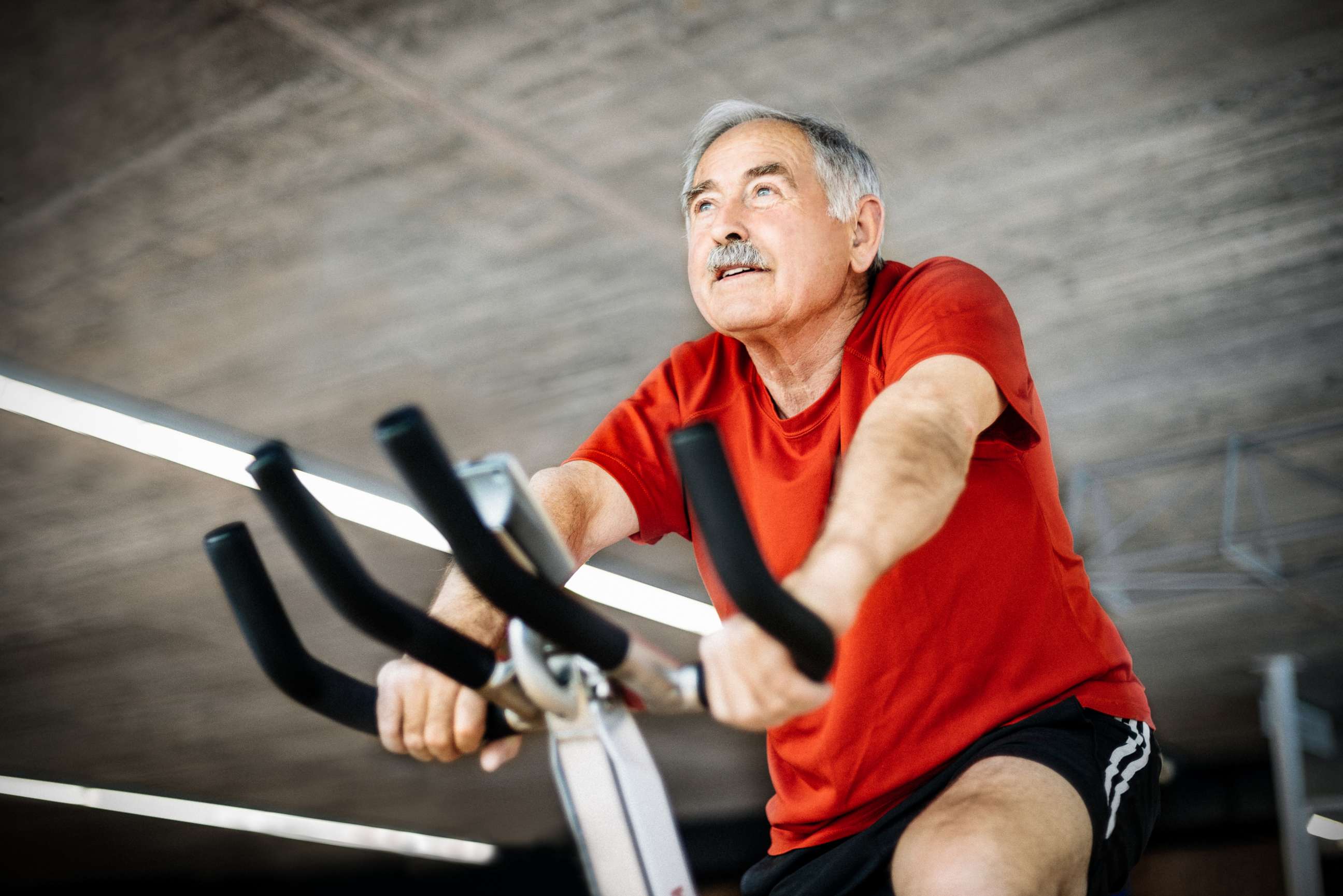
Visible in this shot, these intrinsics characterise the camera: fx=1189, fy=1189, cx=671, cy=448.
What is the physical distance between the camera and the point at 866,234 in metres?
1.77

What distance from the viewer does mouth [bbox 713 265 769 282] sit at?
5.26 ft

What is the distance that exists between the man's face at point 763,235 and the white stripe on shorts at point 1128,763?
0.66 m

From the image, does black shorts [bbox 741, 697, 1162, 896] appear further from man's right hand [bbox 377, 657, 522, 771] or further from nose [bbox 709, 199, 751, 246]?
nose [bbox 709, 199, 751, 246]

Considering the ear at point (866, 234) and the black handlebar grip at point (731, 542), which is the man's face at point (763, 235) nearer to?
the ear at point (866, 234)

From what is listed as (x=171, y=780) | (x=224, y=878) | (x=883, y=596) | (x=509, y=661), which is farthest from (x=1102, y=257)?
(x=224, y=878)

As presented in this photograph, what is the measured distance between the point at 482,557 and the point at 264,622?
0.27m

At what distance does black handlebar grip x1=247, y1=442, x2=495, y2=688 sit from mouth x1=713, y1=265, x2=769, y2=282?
77cm

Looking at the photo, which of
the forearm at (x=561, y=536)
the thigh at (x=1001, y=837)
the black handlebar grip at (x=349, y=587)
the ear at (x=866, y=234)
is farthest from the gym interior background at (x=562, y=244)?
the black handlebar grip at (x=349, y=587)

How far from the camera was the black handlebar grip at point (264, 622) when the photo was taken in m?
1.00

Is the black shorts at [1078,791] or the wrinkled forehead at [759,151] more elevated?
the wrinkled forehead at [759,151]

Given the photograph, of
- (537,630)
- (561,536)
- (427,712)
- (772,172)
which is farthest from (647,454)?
(537,630)

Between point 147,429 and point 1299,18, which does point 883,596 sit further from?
point 147,429

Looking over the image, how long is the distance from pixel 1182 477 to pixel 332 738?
21.7ft

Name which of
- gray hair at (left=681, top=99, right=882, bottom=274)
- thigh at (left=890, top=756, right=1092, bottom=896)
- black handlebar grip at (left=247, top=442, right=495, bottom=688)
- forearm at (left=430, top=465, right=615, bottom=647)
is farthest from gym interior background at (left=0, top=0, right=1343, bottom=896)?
black handlebar grip at (left=247, top=442, right=495, bottom=688)
